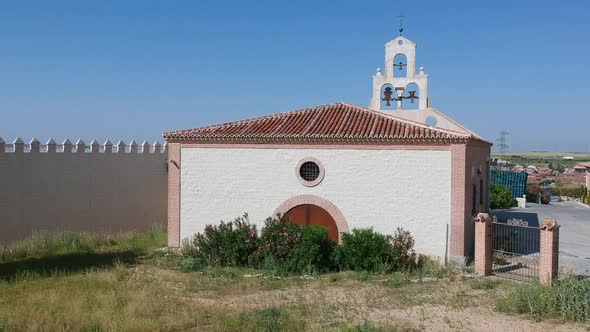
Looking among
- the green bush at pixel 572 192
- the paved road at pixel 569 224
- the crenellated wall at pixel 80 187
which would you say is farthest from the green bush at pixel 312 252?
the green bush at pixel 572 192

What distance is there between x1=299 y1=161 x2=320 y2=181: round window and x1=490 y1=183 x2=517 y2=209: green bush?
1751 cm

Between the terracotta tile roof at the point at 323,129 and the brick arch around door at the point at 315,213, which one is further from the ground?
the terracotta tile roof at the point at 323,129

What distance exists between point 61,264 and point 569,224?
21.5 m

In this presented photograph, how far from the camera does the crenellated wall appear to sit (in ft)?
57.9

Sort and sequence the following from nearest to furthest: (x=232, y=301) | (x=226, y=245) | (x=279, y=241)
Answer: (x=232, y=301)
(x=279, y=241)
(x=226, y=245)

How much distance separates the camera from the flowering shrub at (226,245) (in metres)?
16.8

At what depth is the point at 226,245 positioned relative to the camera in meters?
16.9

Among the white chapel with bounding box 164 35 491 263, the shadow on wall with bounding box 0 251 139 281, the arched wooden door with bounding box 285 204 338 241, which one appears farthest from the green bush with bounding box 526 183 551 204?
the shadow on wall with bounding box 0 251 139 281

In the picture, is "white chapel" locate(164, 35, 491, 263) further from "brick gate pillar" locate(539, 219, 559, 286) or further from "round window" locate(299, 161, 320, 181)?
"brick gate pillar" locate(539, 219, 559, 286)

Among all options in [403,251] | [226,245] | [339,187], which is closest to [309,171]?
[339,187]

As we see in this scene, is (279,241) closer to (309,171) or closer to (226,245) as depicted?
(226,245)

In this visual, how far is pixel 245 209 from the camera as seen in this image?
1817 cm

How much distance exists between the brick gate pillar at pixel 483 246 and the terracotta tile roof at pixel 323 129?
7.56ft

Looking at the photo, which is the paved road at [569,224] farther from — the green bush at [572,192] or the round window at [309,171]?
the round window at [309,171]
